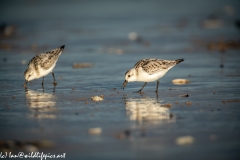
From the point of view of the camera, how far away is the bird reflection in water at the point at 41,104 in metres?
8.66

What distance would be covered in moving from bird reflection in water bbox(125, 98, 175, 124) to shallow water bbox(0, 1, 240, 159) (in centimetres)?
2

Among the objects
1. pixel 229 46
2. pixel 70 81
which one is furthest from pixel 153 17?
pixel 70 81

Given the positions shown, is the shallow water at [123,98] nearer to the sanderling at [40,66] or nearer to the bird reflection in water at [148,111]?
the bird reflection in water at [148,111]

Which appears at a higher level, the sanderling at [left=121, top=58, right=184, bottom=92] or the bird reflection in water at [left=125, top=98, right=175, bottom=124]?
the sanderling at [left=121, top=58, right=184, bottom=92]

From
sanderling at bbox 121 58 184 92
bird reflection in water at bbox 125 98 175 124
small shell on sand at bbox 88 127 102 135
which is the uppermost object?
sanderling at bbox 121 58 184 92

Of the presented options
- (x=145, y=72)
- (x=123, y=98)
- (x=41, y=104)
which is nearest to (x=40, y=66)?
(x=41, y=104)

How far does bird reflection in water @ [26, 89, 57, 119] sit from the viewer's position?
28.4 ft

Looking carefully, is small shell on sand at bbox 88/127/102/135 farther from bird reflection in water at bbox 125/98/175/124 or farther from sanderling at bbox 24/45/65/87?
sanderling at bbox 24/45/65/87

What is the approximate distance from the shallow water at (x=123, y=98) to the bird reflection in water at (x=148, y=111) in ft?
0.06

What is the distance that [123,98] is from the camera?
10.2 m

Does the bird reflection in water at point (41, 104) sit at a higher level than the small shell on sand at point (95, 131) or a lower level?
higher

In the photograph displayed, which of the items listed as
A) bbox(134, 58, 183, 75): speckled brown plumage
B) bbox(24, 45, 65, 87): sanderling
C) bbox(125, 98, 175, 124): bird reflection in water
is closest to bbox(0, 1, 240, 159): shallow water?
bbox(125, 98, 175, 124): bird reflection in water

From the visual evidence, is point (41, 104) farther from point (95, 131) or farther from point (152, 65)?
point (152, 65)

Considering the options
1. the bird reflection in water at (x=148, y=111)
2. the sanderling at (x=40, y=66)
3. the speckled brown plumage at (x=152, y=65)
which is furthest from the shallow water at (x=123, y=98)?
the speckled brown plumage at (x=152, y=65)
